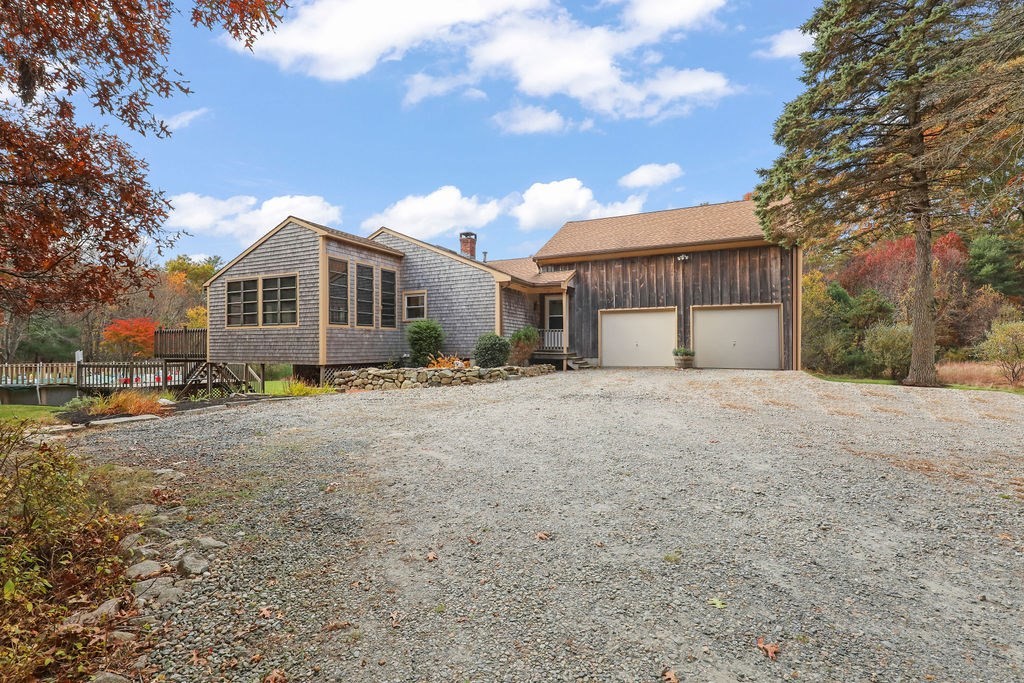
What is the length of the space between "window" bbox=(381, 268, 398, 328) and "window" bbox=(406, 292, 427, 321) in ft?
1.45

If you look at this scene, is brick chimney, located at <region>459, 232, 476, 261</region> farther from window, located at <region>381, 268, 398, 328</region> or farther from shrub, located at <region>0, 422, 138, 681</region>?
shrub, located at <region>0, 422, 138, 681</region>

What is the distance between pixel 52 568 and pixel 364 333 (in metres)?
11.8

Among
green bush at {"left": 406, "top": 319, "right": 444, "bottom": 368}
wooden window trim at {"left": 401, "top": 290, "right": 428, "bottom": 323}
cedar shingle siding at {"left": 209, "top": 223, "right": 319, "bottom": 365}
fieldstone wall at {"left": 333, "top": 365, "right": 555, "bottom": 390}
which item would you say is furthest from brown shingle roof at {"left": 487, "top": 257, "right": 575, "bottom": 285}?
cedar shingle siding at {"left": 209, "top": 223, "right": 319, "bottom": 365}

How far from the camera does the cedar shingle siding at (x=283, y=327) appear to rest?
1280 cm

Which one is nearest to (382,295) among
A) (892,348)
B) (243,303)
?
(243,303)

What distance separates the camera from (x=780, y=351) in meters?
14.5

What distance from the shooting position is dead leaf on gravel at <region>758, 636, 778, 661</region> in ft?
6.64

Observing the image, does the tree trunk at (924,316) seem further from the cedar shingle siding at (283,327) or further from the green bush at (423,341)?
the cedar shingle siding at (283,327)

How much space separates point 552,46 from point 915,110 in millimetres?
8643

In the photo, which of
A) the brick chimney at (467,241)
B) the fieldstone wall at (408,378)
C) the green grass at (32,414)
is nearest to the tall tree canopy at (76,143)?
the green grass at (32,414)

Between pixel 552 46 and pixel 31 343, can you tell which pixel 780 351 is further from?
pixel 31 343

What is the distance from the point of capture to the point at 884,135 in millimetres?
11227

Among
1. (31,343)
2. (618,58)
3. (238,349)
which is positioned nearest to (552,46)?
(618,58)

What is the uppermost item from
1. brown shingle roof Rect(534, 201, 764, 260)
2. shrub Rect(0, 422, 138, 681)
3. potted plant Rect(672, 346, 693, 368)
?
brown shingle roof Rect(534, 201, 764, 260)
